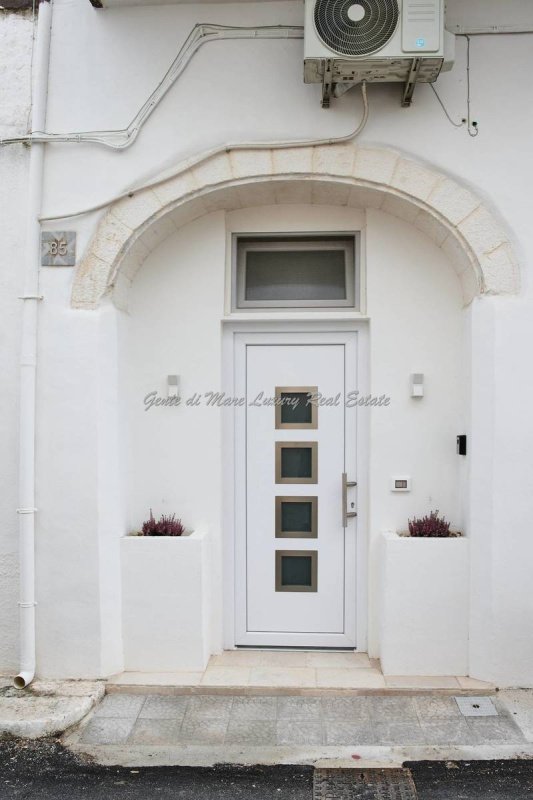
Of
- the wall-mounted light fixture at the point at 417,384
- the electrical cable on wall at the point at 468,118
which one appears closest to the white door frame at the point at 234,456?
the wall-mounted light fixture at the point at 417,384

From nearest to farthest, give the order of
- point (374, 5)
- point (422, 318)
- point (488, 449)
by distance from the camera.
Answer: point (374, 5) → point (488, 449) → point (422, 318)

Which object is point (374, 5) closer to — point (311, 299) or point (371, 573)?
point (311, 299)

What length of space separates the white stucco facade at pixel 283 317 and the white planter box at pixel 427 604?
0.30ft

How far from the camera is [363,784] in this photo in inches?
119

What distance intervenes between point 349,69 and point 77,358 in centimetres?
238

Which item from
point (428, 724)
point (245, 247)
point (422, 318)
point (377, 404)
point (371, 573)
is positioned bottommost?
point (428, 724)

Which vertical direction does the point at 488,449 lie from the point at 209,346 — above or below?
below

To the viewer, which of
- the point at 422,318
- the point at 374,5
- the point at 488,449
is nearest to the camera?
the point at 374,5

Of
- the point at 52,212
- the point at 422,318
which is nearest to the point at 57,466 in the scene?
the point at 52,212

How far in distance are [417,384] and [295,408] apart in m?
0.85

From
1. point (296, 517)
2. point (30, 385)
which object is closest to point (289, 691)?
point (296, 517)

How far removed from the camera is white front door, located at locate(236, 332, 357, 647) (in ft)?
13.9

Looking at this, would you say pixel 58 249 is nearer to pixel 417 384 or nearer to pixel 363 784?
pixel 417 384

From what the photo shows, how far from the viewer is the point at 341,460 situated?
13.9 feet
